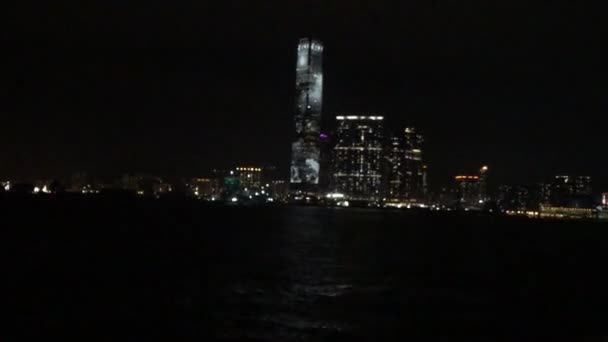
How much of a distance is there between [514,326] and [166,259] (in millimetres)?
22665

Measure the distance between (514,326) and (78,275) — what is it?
62.5 feet

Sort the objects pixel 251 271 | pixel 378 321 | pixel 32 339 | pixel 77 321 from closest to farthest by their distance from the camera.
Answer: pixel 32 339 < pixel 77 321 < pixel 378 321 < pixel 251 271

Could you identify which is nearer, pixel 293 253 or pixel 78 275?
pixel 78 275

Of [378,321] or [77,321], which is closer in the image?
[77,321]

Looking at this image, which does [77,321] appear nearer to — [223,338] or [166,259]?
[223,338]

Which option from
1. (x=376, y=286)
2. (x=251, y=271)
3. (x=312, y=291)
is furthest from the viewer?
(x=251, y=271)

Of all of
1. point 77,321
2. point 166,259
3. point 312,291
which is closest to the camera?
point 77,321

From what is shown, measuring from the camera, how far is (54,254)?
137ft

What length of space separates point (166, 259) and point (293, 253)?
1115cm

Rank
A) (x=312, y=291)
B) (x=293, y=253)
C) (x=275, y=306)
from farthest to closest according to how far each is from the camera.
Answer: (x=293, y=253)
(x=312, y=291)
(x=275, y=306)

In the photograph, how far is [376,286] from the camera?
32812mm

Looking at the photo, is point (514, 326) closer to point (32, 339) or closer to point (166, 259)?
point (32, 339)

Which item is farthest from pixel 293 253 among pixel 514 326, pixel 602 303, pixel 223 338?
pixel 223 338

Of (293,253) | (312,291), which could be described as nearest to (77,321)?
(312,291)
